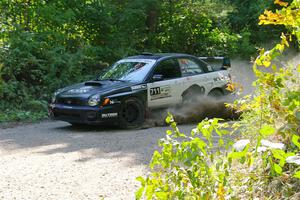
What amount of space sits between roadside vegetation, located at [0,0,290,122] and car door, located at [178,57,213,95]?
13.4 feet

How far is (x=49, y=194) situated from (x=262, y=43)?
773 inches

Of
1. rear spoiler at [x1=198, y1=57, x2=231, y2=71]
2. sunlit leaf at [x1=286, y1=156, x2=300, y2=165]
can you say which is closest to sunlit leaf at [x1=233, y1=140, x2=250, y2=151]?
sunlit leaf at [x1=286, y1=156, x2=300, y2=165]

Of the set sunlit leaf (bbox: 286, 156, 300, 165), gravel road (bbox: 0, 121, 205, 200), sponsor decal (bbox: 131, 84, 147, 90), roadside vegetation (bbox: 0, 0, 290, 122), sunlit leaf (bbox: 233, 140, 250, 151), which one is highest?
roadside vegetation (bbox: 0, 0, 290, 122)

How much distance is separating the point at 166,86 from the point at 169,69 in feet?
1.84

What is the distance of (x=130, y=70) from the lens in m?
11.7

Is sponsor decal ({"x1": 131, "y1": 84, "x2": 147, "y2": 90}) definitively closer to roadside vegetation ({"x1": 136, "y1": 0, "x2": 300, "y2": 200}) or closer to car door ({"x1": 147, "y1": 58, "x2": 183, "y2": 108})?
car door ({"x1": 147, "y1": 58, "x2": 183, "y2": 108})

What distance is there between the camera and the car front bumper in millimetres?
10383

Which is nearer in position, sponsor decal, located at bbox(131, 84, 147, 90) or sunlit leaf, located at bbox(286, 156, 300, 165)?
sunlit leaf, located at bbox(286, 156, 300, 165)

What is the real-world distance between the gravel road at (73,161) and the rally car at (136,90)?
397 mm

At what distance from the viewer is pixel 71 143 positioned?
9.17m

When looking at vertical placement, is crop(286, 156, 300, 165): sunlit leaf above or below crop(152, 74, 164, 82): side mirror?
below

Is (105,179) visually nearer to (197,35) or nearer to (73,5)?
(73,5)

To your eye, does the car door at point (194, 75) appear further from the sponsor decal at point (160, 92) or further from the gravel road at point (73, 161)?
the gravel road at point (73, 161)

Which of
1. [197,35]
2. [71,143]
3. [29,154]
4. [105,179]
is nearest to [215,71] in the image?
[71,143]
